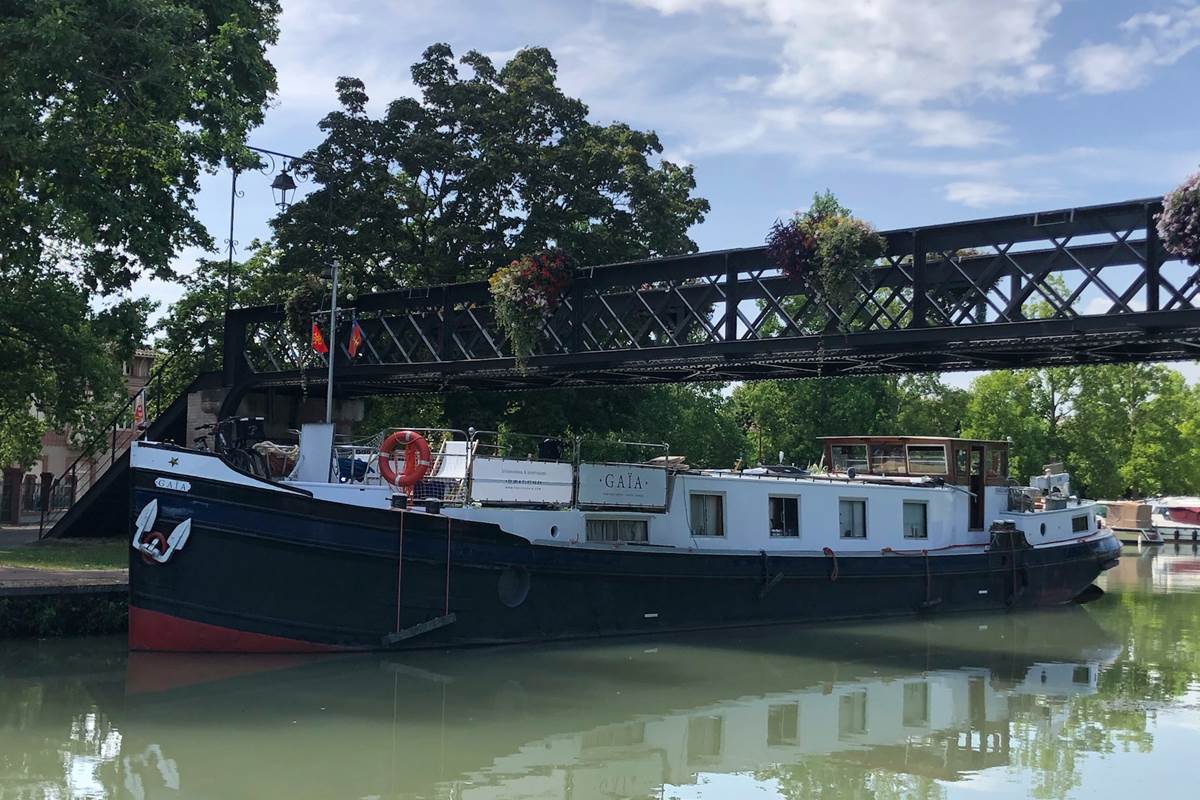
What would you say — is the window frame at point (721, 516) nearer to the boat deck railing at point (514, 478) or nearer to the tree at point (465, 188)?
the boat deck railing at point (514, 478)

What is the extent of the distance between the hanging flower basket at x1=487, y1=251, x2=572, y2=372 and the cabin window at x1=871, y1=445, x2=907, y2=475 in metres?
7.96

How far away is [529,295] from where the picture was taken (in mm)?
22984

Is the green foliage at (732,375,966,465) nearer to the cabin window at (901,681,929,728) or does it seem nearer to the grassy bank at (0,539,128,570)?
the grassy bank at (0,539,128,570)

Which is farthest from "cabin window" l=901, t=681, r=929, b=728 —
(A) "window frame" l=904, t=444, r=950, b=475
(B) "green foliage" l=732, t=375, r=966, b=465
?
(B) "green foliage" l=732, t=375, r=966, b=465

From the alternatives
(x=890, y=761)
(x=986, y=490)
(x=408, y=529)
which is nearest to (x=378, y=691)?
(x=408, y=529)

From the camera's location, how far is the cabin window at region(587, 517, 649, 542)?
19469 millimetres

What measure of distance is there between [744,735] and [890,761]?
1.75 m

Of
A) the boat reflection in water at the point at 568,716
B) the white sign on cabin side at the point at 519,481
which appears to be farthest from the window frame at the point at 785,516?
the white sign on cabin side at the point at 519,481

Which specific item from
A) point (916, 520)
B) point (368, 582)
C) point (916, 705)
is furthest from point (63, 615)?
point (916, 520)

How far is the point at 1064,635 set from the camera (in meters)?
22.3

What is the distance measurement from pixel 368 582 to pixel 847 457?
43.0 feet

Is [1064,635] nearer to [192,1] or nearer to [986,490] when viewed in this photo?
[986,490]

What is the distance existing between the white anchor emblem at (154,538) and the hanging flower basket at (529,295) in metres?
8.77

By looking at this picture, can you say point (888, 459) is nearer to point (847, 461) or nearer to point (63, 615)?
point (847, 461)
